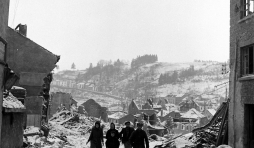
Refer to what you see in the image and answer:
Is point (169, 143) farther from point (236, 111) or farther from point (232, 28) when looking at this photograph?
point (232, 28)

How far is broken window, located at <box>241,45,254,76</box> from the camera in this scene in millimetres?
12021

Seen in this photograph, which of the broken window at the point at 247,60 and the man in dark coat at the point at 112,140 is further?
the broken window at the point at 247,60

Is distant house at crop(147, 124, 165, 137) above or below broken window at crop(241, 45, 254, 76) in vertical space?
below

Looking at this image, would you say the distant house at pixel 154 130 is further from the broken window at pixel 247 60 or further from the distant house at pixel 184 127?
the broken window at pixel 247 60

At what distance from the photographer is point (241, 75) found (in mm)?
12508

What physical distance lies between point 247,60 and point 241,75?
0.72 meters

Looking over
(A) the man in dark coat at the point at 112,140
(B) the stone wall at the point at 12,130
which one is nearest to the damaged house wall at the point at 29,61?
(B) the stone wall at the point at 12,130

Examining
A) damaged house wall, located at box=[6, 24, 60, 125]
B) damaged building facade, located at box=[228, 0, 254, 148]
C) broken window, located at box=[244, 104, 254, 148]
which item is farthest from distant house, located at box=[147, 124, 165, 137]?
broken window, located at box=[244, 104, 254, 148]

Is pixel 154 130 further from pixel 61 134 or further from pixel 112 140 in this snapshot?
pixel 112 140

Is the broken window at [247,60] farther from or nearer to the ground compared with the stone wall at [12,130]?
farther from the ground

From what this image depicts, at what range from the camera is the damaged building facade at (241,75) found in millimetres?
11789

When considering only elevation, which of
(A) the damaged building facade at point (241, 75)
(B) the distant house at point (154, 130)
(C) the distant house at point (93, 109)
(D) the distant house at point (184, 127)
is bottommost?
(D) the distant house at point (184, 127)

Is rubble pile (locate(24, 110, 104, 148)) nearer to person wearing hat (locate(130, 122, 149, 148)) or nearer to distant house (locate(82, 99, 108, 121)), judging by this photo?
person wearing hat (locate(130, 122, 149, 148))

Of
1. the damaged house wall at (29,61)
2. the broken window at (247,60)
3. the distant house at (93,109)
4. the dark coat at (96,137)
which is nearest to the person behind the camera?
the dark coat at (96,137)
